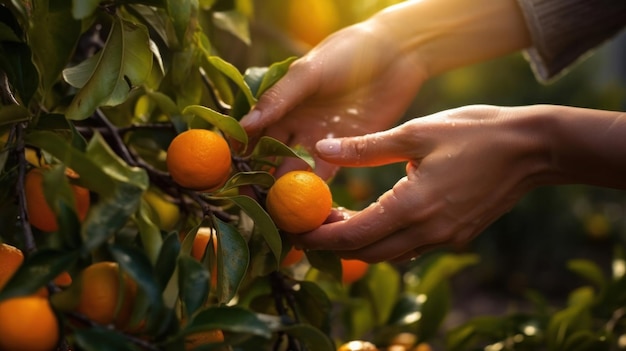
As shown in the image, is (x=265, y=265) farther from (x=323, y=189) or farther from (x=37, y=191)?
(x=37, y=191)

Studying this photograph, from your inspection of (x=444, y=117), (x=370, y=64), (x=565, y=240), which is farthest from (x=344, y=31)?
(x=565, y=240)

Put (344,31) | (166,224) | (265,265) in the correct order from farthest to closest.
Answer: (344,31)
(166,224)
(265,265)

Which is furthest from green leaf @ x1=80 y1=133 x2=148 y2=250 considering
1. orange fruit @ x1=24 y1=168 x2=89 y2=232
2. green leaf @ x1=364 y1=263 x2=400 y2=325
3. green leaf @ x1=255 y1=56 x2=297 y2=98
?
green leaf @ x1=364 y1=263 x2=400 y2=325

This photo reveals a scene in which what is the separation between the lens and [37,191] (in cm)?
64

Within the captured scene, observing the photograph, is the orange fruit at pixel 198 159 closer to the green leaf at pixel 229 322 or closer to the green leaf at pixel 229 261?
the green leaf at pixel 229 261

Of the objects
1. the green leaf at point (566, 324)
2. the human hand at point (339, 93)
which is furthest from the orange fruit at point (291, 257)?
the green leaf at point (566, 324)

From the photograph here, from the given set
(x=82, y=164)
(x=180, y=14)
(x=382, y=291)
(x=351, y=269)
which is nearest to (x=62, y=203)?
(x=82, y=164)

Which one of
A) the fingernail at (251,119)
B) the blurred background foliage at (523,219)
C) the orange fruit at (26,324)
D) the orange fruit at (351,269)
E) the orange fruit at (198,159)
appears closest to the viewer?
the orange fruit at (26,324)

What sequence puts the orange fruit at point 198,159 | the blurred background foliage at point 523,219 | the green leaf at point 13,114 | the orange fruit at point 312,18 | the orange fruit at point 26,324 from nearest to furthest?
the orange fruit at point 26,324
the green leaf at point 13,114
the orange fruit at point 198,159
the orange fruit at point 312,18
the blurred background foliage at point 523,219

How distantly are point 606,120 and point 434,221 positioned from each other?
0.22 m

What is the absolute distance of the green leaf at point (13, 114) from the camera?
606mm

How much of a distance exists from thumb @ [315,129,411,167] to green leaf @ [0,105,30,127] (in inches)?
13.3

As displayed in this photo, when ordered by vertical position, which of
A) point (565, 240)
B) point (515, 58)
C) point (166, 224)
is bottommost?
point (565, 240)

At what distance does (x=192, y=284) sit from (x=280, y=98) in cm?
34
